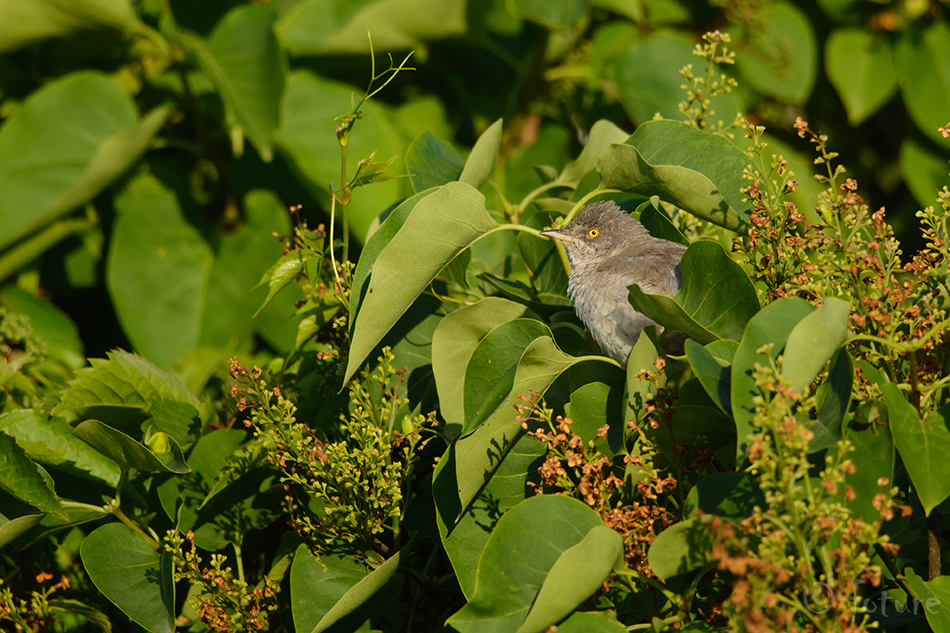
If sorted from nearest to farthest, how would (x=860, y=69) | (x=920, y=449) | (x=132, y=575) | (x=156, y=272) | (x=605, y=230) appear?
(x=920, y=449), (x=132, y=575), (x=605, y=230), (x=156, y=272), (x=860, y=69)

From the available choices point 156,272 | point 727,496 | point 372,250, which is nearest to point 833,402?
point 727,496

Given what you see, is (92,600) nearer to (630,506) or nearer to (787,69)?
(630,506)

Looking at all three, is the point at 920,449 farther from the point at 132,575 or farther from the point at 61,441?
the point at 61,441

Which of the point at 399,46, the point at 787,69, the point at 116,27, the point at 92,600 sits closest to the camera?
the point at 92,600

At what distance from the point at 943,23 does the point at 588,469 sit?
15.4 ft

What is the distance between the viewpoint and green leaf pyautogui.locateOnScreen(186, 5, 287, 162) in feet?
11.2

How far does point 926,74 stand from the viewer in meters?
4.55

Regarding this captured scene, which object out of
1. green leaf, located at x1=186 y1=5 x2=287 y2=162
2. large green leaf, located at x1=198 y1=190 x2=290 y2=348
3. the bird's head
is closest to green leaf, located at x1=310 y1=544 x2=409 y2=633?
the bird's head

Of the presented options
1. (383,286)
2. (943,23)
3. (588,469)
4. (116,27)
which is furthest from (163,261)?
(943,23)

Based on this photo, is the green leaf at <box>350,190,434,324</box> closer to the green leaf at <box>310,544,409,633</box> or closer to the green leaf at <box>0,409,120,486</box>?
the green leaf at <box>310,544,409,633</box>

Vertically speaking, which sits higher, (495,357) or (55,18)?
(55,18)

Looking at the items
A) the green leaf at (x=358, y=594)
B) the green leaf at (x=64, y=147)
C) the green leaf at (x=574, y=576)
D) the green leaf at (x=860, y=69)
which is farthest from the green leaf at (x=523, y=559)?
the green leaf at (x=860, y=69)

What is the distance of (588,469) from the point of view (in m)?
1.45

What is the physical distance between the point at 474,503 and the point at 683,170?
915 millimetres
